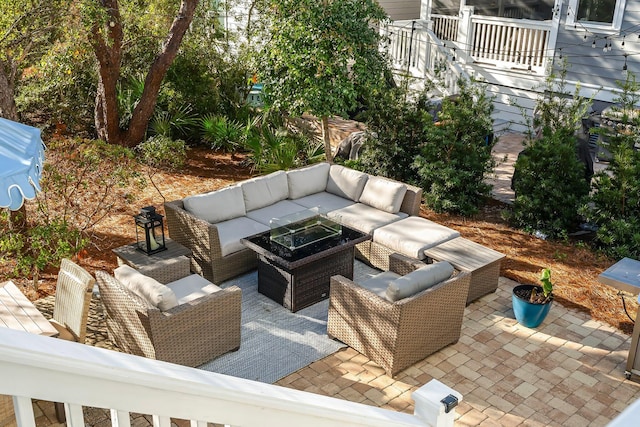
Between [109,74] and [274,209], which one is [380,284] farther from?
[109,74]

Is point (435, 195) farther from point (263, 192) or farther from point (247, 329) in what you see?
point (247, 329)

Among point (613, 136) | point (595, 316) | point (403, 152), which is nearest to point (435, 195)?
point (403, 152)

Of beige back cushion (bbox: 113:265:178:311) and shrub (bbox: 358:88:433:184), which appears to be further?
shrub (bbox: 358:88:433:184)

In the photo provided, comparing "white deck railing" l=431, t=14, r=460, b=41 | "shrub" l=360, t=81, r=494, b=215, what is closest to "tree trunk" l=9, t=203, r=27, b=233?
"shrub" l=360, t=81, r=494, b=215

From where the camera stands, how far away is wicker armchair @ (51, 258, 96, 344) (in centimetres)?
513

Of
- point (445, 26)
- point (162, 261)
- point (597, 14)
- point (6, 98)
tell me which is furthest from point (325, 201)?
point (445, 26)

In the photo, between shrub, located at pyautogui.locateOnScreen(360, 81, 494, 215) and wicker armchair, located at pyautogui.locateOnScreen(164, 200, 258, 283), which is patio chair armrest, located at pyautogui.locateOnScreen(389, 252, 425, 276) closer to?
wicker armchair, located at pyautogui.locateOnScreen(164, 200, 258, 283)

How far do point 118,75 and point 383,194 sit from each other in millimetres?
5748

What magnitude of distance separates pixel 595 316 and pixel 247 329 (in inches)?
150

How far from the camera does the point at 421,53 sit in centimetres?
1486

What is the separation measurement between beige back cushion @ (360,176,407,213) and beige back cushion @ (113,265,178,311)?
3337 mm

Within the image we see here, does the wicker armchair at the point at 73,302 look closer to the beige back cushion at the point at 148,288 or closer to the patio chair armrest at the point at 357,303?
the beige back cushion at the point at 148,288

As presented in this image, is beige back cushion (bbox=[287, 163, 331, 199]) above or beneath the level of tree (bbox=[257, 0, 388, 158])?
beneath

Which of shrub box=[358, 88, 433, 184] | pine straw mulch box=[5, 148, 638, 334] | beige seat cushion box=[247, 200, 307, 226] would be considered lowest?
pine straw mulch box=[5, 148, 638, 334]
